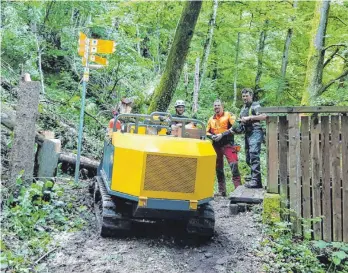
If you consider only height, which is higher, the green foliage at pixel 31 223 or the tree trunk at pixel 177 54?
the tree trunk at pixel 177 54

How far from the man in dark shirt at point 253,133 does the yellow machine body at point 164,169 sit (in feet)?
7.42

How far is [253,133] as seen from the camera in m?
7.69

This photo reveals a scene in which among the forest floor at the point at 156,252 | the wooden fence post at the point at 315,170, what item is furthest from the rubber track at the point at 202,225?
the wooden fence post at the point at 315,170

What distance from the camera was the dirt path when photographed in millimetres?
4582

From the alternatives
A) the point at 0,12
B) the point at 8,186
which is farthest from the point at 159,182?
the point at 0,12

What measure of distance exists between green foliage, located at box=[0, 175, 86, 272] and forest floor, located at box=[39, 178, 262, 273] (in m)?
0.18

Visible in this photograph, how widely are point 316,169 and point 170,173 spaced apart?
2263mm

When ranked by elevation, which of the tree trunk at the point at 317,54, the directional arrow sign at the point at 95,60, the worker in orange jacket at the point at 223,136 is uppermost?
the tree trunk at the point at 317,54

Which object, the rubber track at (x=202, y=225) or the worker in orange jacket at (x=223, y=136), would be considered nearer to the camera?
the rubber track at (x=202, y=225)

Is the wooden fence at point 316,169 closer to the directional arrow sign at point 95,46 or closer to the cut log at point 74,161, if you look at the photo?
the directional arrow sign at point 95,46

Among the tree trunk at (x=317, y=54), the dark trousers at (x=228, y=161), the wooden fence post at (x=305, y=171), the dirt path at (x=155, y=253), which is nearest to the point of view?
the dirt path at (x=155, y=253)

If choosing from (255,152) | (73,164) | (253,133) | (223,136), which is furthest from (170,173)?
(73,164)

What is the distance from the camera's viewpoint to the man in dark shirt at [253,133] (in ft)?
24.6

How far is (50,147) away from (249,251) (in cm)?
376
